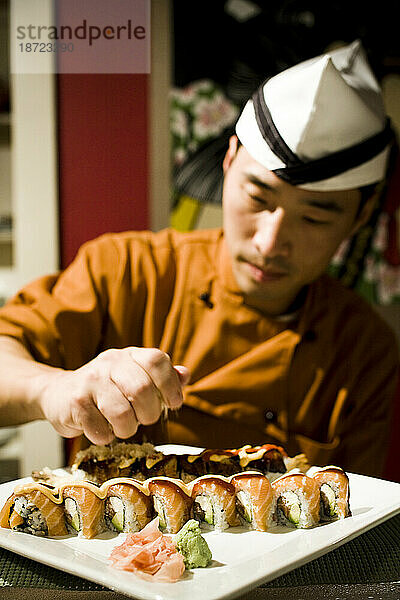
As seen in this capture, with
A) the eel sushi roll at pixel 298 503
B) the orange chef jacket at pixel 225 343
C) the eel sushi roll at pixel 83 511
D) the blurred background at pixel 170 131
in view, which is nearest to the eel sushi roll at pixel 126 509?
the eel sushi roll at pixel 83 511

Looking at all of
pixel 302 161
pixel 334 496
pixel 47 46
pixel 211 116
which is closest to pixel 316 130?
pixel 302 161

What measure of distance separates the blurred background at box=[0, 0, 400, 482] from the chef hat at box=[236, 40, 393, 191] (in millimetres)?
489

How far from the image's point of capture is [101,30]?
2.31ft

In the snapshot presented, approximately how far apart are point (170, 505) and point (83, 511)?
72 mm

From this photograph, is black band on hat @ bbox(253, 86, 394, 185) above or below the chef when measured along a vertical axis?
above

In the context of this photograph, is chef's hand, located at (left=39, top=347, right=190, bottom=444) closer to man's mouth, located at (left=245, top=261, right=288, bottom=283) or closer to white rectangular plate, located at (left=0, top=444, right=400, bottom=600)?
white rectangular plate, located at (left=0, top=444, right=400, bottom=600)

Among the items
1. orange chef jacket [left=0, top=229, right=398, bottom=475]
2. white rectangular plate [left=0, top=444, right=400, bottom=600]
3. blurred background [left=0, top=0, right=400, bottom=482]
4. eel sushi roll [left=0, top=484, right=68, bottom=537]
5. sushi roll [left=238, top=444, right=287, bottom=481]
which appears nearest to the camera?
white rectangular plate [left=0, top=444, right=400, bottom=600]

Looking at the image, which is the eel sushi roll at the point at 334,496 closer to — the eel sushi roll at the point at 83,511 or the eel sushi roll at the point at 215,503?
the eel sushi roll at the point at 215,503

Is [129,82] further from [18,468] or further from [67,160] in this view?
[18,468]

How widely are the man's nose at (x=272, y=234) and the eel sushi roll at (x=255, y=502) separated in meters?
0.33

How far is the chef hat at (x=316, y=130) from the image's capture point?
2.61ft

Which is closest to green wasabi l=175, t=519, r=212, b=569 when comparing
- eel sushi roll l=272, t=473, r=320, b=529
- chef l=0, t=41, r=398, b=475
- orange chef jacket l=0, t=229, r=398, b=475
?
eel sushi roll l=272, t=473, r=320, b=529

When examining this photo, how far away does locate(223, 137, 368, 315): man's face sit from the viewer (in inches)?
32.8

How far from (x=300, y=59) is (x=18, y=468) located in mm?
1079
